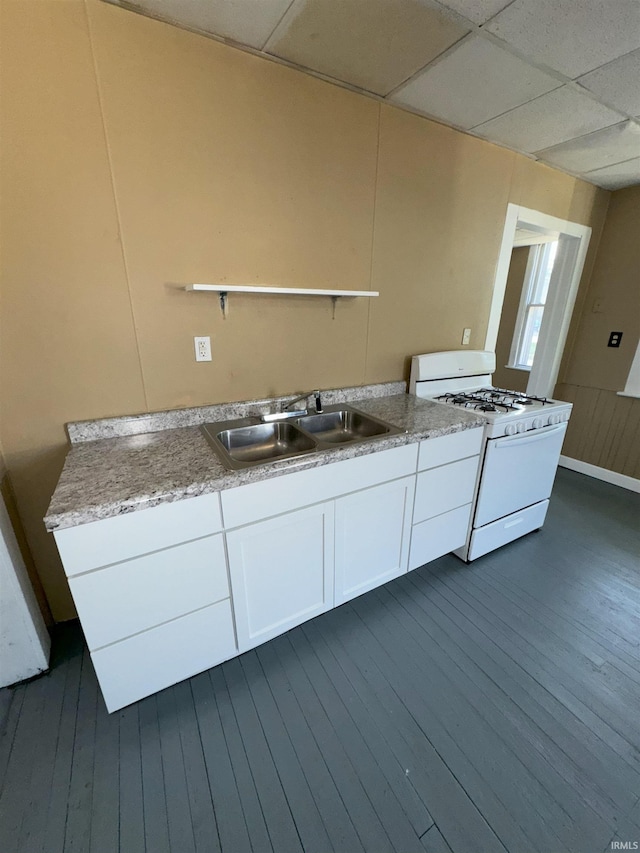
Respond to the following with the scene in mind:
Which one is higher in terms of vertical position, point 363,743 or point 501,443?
point 501,443

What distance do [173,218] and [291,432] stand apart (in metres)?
1.06

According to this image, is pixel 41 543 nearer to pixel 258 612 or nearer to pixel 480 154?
pixel 258 612

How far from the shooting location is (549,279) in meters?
3.30

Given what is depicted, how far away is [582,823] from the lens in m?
1.05

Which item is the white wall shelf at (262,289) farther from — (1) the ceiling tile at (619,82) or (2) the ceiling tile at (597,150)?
(2) the ceiling tile at (597,150)

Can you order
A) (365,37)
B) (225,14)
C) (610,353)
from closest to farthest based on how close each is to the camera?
(225,14) < (365,37) < (610,353)

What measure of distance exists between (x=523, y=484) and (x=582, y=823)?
145 cm

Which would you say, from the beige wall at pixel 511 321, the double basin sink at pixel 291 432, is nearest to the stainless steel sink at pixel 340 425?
the double basin sink at pixel 291 432

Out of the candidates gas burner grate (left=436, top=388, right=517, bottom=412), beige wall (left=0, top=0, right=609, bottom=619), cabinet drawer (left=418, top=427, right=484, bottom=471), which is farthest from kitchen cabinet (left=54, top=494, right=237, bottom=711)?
gas burner grate (left=436, top=388, right=517, bottom=412)

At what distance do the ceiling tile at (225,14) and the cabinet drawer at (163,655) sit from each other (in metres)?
2.16

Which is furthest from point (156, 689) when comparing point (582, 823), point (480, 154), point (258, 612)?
point (480, 154)

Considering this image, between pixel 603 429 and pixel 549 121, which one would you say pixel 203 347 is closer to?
pixel 549 121

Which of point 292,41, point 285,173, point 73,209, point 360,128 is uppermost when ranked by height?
point 292,41

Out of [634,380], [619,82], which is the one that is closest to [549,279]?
[634,380]
